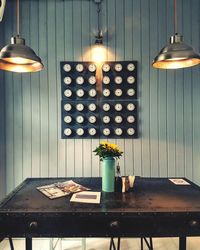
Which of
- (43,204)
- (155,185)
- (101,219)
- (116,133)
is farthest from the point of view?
(116,133)

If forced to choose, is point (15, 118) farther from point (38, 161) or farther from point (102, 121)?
point (102, 121)

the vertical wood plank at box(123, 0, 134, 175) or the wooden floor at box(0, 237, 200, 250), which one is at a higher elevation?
the vertical wood plank at box(123, 0, 134, 175)

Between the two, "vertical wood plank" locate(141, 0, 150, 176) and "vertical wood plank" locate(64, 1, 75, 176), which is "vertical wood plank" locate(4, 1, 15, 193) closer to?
"vertical wood plank" locate(64, 1, 75, 176)

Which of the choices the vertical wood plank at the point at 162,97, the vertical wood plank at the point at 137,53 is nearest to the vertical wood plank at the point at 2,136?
the vertical wood plank at the point at 137,53

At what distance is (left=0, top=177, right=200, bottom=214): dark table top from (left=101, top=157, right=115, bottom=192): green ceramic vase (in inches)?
2.3

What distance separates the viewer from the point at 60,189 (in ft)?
6.04

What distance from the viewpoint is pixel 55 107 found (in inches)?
117

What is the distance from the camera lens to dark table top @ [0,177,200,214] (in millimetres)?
1401

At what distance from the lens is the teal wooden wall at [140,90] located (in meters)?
2.97

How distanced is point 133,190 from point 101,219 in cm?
51

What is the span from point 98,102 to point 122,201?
1.64 m

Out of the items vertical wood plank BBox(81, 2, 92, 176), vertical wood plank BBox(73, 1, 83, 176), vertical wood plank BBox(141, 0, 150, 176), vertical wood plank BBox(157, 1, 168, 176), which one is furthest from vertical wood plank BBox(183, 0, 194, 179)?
vertical wood plank BBox(73, 1, 83, 176)

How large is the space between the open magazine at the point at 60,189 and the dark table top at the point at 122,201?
49mm

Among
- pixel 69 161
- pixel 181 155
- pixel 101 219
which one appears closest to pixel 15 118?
pixel 69 161
